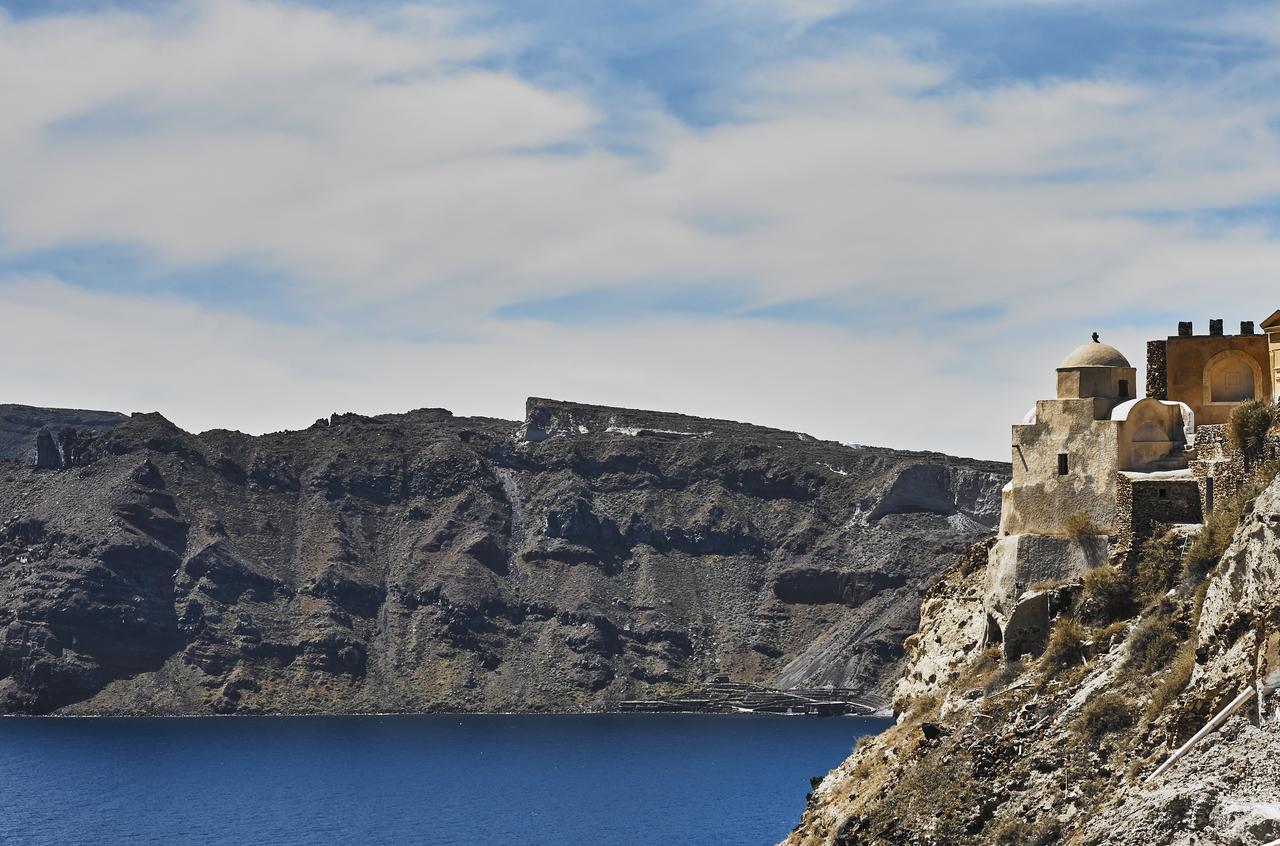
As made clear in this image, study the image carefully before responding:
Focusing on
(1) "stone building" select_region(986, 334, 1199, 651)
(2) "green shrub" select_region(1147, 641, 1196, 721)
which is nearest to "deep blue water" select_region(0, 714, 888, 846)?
(1) "stone building" select_region(986, 334, 1199, 651)

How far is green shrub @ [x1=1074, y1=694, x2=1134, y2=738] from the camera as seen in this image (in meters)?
46.8

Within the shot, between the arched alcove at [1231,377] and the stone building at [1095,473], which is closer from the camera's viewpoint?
the stone building at [1095,473]

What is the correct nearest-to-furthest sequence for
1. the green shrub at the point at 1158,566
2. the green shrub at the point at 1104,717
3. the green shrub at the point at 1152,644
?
the green shrub at the point at 1104,717 → the green shrub at the point at 1152,644 → the green shrub at the point at 1158,566

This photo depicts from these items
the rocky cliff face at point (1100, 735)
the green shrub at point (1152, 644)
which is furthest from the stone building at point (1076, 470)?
the green shrub at point (1152, 644)

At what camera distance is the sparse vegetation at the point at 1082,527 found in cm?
5547

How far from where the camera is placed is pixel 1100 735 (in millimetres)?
47000

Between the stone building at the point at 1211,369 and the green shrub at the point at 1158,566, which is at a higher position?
the stone building at the point at 1211,369

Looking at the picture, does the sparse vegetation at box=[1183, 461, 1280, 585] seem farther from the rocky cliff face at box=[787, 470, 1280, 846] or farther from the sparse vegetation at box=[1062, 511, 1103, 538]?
the sparse vegetation at box=[1062, 511, 1103, 538]

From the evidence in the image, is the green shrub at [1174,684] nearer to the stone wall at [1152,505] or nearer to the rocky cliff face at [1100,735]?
the rocky cliff face at [1100,735]

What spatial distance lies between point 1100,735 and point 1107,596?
6666mm

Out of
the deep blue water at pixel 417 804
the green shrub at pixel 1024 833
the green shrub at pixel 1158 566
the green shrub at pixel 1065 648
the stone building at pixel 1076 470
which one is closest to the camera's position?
the green shrub at pixel 1024 833

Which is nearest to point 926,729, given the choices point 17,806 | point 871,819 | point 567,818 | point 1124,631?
point 871,819

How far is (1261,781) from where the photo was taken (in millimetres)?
→ 38844

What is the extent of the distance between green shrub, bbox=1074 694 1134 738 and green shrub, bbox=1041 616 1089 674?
4226 millimetres
